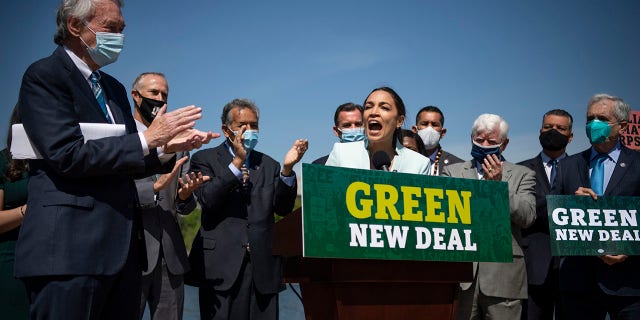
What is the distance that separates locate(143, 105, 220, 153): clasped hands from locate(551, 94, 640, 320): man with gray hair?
9.51 feet

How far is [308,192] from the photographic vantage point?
2.52 m

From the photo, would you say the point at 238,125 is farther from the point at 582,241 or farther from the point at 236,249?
the point at 582,241

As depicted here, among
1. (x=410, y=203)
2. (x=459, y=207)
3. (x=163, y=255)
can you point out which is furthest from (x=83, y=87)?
(x=163, y=255)

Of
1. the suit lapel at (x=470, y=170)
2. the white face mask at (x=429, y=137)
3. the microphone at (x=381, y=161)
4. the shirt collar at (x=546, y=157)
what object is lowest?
the microphone at (x=381, y=161)

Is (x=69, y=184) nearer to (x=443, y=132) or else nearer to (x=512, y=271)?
(x=512, y=271)

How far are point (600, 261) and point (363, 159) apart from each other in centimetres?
213

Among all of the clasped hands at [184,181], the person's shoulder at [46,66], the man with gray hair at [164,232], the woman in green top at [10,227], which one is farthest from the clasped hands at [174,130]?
the woman in green top at [10,227]

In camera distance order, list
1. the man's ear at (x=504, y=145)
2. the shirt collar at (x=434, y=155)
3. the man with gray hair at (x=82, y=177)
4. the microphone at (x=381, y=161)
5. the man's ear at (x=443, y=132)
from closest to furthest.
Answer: the man with gray hair at (x=82, y=177), the microphone at (x=381, y=161), the man's ear at (x=504, y=145), the shirt collar at (x=434, y=155), the man's ear at (x=443, y=132)

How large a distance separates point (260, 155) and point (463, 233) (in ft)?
8.43

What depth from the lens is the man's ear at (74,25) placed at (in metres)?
2.79

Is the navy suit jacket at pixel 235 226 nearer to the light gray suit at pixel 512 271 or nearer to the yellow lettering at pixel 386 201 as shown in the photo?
the light gray suit at pixel 512 271

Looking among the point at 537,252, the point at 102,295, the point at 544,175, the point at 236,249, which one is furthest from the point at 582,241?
the point at 102,295

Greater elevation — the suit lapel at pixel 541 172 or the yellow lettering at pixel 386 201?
the suit lapel at pixel 541 172

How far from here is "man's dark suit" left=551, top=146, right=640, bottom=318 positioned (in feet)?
14.7
